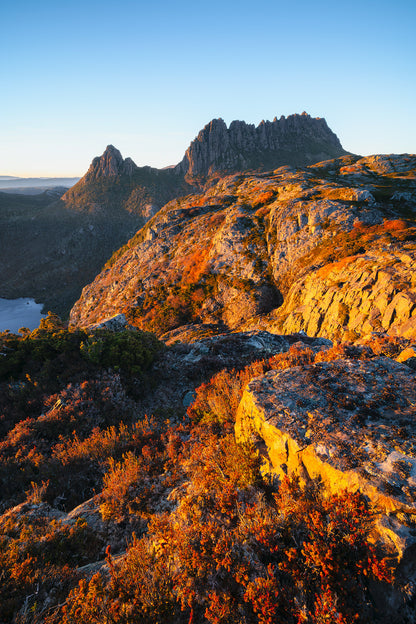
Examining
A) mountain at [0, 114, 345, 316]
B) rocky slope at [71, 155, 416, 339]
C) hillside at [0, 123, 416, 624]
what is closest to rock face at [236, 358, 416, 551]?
hillside at [0, 123, 416, 624]

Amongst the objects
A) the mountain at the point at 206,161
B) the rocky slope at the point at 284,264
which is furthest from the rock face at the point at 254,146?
the rocky slope at the point at 284,264

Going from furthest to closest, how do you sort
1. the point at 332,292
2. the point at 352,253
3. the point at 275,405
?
the point at 352,253, the point at 332,292, the point at 275,405

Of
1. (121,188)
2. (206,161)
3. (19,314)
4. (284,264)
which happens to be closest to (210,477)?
(284,264)

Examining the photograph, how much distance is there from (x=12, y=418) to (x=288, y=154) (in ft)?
587

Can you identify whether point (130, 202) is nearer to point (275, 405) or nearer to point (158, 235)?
point (158, 235)

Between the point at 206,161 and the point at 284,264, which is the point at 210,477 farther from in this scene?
the point at 206,161

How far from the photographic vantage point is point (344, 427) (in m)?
4.48

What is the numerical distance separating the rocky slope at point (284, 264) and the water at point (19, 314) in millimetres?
15448

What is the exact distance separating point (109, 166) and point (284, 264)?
15275 centimetres

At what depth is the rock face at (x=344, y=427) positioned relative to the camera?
3.53 meters

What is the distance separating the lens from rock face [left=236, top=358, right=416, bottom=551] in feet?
11.6

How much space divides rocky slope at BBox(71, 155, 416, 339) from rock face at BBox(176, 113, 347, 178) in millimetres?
103766

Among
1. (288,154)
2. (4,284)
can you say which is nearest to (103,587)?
(4,284)

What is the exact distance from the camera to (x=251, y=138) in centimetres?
15800
